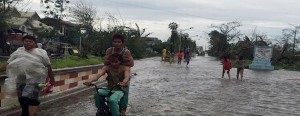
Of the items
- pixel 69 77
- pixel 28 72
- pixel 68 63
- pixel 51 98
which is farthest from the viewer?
pixel 68 63

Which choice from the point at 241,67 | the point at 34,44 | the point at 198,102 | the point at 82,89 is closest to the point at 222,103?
the point at 198,102

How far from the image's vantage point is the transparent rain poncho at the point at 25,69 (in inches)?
251

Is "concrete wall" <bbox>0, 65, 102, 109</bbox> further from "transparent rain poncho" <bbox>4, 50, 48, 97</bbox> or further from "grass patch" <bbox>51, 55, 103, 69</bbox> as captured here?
"transparent rain poncho" <bbox>4, 50, 48, 97</bbox>

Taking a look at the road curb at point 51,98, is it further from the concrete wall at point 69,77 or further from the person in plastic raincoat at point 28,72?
the person in plastic raincoat at point 28,72

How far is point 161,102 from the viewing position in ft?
37.0

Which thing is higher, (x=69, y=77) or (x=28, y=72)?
(x=28, y=72)

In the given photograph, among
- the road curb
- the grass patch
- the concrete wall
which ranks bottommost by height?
→ the road curb

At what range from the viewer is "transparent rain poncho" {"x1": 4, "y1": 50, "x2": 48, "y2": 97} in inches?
251

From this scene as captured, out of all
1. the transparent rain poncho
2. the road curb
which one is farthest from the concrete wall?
the transparent rain poncho

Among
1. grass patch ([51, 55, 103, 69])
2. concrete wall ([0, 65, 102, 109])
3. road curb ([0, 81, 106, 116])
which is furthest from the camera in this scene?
grass patch ([51, 55, 103, 69])

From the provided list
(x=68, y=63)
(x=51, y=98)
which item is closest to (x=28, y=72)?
(x=51, y=98)

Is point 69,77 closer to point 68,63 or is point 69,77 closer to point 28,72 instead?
point 68,63

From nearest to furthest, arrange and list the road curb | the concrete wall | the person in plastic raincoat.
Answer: the person in plastic raincoat < the road curb < the concrete wall

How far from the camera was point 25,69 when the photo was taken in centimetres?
639
